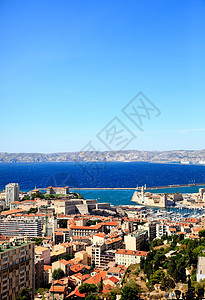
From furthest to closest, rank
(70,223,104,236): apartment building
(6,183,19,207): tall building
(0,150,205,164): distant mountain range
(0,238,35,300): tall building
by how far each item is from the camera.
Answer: (0,150,205,164): distant mountain range
(6,183,19,207): tall building
(70,223,104,236): apartment building
(0,238,35,300): tall building

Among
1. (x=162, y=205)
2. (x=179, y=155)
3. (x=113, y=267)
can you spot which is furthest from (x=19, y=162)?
(x=113, y=267)

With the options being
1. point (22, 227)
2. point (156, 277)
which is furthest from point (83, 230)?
point (156, 277)

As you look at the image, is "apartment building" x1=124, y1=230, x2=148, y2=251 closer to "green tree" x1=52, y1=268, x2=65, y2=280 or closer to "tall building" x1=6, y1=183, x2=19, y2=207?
"green tree" x1=52, y1=268, x2=65, y2=280

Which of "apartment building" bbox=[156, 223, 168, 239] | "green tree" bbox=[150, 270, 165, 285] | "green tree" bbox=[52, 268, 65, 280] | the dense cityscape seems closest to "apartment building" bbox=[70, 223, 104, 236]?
the dense cityscape

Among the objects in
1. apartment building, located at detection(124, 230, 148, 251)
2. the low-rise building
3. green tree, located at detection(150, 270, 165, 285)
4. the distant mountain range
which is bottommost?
apartment building, located at detection(124, 230, 148, 251)

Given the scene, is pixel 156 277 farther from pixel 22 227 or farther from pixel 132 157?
pixel 132 157

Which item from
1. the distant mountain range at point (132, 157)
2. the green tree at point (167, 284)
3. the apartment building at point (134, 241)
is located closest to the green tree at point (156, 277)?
the green tree at point (167, 284)

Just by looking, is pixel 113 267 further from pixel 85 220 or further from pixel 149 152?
pixel 149 152

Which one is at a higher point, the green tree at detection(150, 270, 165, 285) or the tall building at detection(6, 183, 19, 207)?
the tall building at detection(6, 183, 19, 207)

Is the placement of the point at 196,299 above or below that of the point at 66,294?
above
